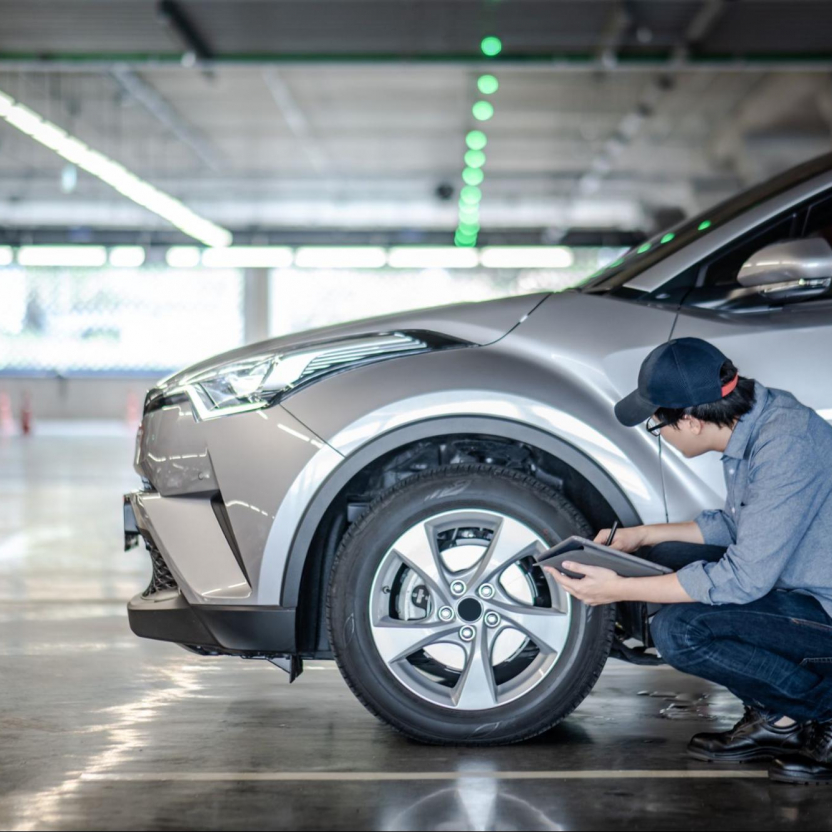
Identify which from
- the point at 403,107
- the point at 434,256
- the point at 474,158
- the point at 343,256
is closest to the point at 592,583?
the point at 403,107

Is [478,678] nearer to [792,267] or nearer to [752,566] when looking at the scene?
[752,566]

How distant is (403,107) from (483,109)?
4.11 feet

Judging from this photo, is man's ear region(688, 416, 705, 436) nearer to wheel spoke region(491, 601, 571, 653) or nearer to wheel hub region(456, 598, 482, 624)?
wheel spoke region(491, 601, 571, 653)

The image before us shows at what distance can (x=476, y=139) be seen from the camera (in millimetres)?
15844

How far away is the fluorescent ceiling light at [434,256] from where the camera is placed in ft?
57.5

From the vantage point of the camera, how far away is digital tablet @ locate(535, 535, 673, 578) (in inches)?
93.6

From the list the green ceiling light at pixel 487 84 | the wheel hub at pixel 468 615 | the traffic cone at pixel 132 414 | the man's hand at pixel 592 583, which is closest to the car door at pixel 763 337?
the man's hand at pixel 592 583

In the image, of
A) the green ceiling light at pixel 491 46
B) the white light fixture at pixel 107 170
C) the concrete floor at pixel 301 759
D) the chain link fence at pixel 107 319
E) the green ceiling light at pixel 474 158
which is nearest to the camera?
the concrete floor at pixel 301 759

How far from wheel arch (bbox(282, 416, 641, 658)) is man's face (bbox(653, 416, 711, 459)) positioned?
0.21 m

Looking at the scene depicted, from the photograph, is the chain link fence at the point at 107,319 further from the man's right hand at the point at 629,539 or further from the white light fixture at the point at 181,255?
the man's right hand at the point at 629,539

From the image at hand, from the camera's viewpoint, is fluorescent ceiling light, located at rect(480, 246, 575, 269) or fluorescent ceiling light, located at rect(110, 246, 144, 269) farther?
fluorescent ceiling light, located at rect(110, 246, 144, 269)

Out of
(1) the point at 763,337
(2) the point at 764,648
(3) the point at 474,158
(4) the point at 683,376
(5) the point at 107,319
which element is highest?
(3) the point at 474,158

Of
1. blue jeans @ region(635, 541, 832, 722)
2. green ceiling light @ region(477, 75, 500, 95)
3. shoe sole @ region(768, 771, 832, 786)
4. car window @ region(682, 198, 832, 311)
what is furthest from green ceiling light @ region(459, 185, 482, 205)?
shoe sole @ region(768, 771, 832, 786)

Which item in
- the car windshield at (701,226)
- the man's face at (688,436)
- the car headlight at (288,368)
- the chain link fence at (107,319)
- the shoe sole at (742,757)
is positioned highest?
the chain link fence at (107,319)
